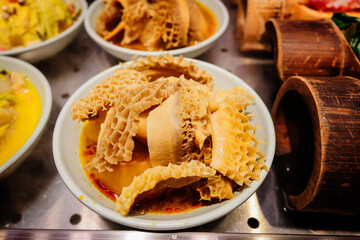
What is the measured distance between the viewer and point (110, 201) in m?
1.36

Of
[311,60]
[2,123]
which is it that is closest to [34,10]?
[2,123]

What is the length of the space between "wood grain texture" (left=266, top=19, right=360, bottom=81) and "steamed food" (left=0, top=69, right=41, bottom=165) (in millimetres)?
1857

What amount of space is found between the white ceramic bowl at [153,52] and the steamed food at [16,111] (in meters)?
0.70

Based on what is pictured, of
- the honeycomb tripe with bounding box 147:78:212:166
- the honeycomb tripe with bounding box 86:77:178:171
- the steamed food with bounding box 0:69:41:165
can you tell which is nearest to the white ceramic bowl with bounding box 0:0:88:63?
the steamed food with bounding box 0:69:41:165

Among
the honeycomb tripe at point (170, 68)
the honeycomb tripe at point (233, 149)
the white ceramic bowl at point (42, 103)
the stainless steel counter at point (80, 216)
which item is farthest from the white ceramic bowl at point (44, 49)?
the honeycomb tripe at point (233, 149)

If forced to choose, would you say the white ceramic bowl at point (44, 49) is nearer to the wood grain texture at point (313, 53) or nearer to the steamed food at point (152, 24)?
the steamed food at point (152, 24)

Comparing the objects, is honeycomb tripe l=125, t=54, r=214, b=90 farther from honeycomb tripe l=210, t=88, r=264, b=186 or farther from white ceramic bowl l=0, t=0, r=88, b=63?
white ceramic bowl l=0, t=0, r=88, b=63

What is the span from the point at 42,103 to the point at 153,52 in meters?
0.94

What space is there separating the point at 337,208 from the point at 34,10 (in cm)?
299

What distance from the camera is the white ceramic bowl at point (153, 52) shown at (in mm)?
2139

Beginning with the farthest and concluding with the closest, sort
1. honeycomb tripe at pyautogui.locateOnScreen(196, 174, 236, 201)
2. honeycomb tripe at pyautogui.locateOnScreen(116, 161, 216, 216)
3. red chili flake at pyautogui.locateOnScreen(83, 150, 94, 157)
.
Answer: red chili flake at pyautogui.locateOnScreen(83, 150, 94, 157) < honeycomb tripe at pyautogui.locateOnScreen(196, 174, 236, 201) < honeycomb tripe at pyautogui.locateOnScreen(116, 161, 216, 216)

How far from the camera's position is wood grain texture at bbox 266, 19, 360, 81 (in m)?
1.78

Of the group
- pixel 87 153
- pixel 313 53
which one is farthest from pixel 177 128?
pixel 313 53

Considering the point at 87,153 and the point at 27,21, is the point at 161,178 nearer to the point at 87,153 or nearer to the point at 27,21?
the point at 87,153
